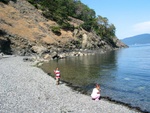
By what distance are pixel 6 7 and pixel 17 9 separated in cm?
607

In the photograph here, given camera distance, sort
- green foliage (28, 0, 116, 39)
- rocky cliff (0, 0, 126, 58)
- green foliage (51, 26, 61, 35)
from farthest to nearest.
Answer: green foliage (28, 0, 116, 39), green foliage (51, 26, 61, 35), rocky cliff (0, 0, 126, 58)

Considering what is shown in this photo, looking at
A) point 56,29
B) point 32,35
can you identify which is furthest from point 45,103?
point 56,29

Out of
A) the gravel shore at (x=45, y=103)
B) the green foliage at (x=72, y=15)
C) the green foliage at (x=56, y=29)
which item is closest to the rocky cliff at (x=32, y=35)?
the green foliage at (x=56, y=29)

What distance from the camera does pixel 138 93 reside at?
29922 mm

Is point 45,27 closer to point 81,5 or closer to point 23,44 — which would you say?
point 23,44

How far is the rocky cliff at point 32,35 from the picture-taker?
80.7 meters

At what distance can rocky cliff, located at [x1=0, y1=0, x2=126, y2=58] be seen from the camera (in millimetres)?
80688

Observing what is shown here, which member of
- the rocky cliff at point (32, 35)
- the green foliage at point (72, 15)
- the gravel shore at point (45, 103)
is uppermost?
the green foliage at point (72, 15)

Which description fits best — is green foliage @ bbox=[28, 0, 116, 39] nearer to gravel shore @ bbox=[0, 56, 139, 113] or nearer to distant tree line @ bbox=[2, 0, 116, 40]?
distant tree line @ bbox=[2, 0, 116, 40]

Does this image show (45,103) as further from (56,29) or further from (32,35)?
(56,29)

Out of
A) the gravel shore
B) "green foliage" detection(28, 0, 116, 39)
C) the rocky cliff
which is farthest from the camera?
"green foliage" detection(28, 0, 116, 39)

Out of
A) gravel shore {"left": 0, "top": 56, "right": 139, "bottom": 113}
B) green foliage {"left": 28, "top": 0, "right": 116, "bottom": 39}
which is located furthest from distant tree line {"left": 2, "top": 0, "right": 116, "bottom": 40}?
gravel shore {"left": 0, "top": 56, "right": 139, "bottom": 113}

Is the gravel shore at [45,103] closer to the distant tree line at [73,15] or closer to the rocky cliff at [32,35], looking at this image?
the rocky cliff at [32,35]

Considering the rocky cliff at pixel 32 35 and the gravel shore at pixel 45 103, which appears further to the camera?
the rocky cliff at pixel 32 35
